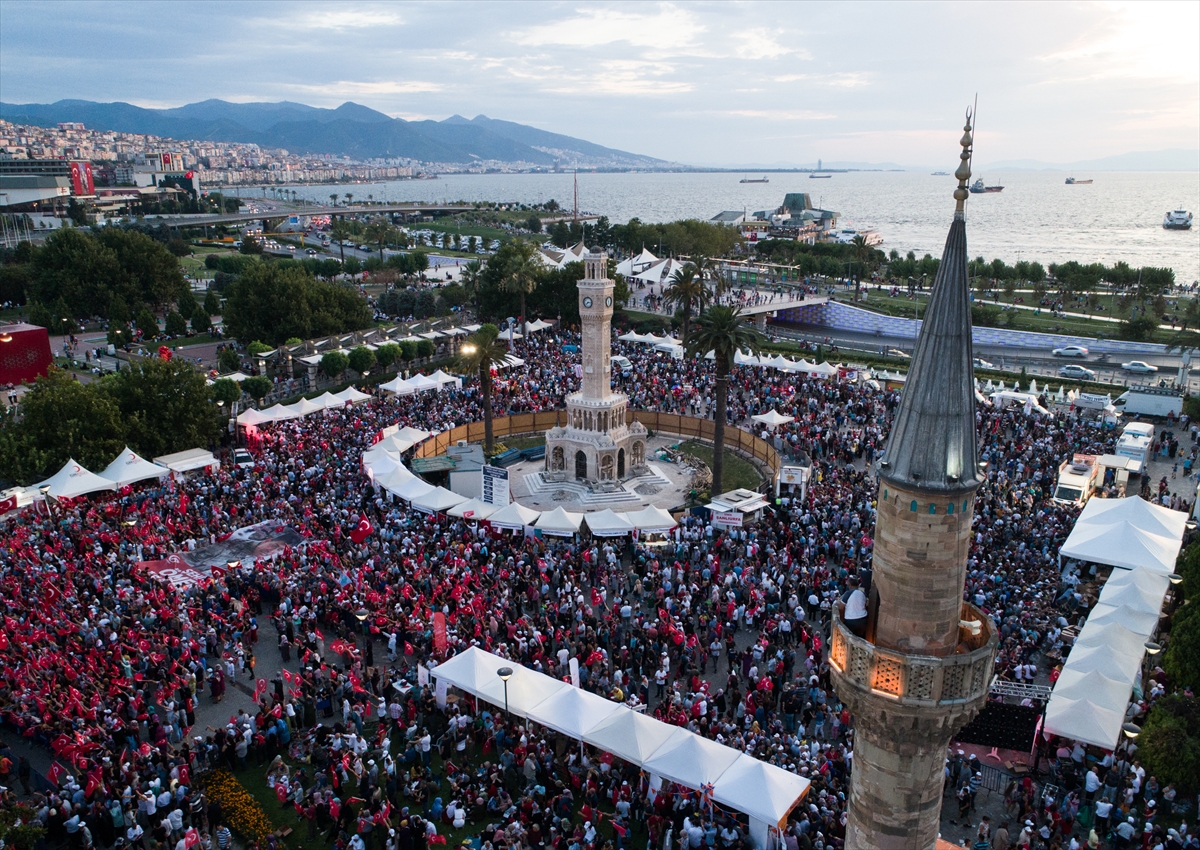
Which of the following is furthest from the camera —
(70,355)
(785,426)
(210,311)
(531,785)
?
(210,311)

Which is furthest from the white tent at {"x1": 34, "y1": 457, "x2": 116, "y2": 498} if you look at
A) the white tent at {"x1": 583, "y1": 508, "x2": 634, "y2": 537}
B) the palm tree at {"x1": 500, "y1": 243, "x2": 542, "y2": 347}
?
the palm tree at {"x1": 500, "y1": 243, "x2": 542, "y2": 347}

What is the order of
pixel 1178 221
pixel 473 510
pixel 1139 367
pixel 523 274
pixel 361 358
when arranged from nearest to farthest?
1. pixel 473 510
2. pixel 361 358
3. pixel 1139 367
4. pixel 523 274
5. pixel 1178 221

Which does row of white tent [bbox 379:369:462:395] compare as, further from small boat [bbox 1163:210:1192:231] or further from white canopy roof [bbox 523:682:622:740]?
small boat [bbox 1163:210:1192:231]

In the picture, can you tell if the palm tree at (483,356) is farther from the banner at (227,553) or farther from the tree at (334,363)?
the tree at (334,363)

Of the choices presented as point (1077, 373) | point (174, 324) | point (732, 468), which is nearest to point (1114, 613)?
point (732, 468)

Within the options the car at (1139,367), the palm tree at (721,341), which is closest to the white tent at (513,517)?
the palm tree at (721,341)

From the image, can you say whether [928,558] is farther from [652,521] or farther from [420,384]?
[420,384]

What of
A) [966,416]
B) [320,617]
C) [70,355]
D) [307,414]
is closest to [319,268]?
[70,355]

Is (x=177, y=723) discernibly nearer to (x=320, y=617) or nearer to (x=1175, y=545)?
(x=320, y=617)
